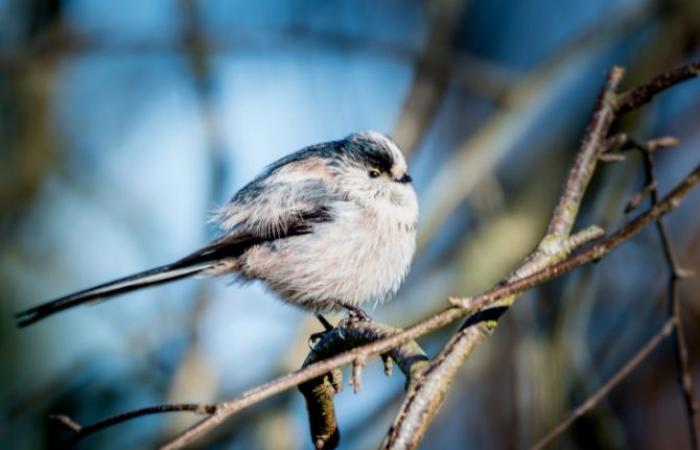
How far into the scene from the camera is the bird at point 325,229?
3348 mm

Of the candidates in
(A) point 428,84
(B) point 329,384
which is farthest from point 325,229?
(A) point 428,84

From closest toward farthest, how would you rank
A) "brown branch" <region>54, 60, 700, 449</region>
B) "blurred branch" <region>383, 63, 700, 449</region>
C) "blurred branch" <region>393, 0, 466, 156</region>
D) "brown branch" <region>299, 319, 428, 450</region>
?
"brown branch" <region>54, 60, 700, 449</region> → "blurred branch" <region>383, 63, 700, 449</region> → "brown branch" <region>299, 319, 428, 450</region> → "blurred branch" <region>393, 0, 466, 156</region>

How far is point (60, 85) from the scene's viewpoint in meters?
5.62

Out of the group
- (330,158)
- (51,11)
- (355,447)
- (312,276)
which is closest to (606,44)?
(330,158)

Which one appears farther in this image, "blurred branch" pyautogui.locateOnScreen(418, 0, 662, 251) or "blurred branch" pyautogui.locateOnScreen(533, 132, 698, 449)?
"blurred branch" pyautogui.locateOnScreen(418, 0, 662, 251)

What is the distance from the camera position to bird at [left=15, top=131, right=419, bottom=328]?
11.0 feet

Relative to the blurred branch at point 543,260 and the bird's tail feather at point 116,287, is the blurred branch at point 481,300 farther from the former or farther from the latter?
the bird's tail feather at point 116,287

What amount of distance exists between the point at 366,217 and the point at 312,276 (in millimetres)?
Result: 307

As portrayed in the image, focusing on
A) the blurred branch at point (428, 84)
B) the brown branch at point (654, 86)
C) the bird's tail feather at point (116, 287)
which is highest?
the blurred branch at point (428, 84)

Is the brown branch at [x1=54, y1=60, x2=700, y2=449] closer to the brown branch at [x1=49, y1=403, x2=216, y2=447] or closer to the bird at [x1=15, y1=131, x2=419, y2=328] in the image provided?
the brown branch at [x1=49, y1=403, x2=216, y2=447]

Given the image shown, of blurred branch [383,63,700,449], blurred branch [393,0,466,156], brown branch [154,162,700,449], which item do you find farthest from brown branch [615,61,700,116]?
blurred branch [393,0,466,156]

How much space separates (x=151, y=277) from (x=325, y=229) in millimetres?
714

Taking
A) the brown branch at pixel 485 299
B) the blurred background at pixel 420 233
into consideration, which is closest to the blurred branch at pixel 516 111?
the blurred background at pixel 420 233

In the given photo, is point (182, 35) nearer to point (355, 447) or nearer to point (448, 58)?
point (448, 58)
